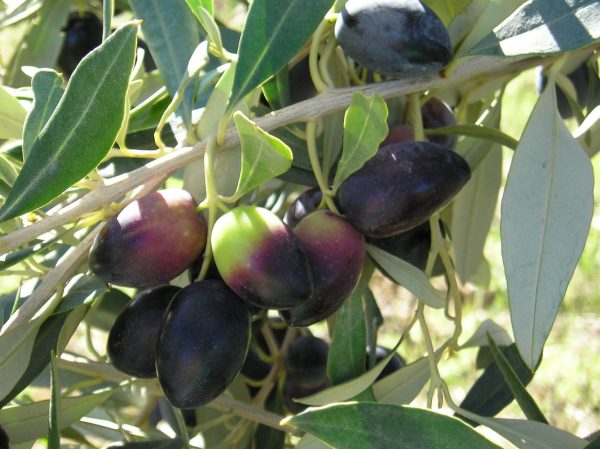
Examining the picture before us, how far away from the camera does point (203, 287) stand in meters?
0.63

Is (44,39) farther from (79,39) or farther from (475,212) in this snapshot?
(475,212)

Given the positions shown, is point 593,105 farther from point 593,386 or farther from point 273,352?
point 593,386

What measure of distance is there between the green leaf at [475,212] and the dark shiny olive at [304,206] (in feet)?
1.02

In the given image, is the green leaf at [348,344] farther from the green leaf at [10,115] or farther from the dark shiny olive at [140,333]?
the green leaf at [10,115]

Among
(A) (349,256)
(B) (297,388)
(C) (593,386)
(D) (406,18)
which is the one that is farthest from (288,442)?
(C) (593,386)

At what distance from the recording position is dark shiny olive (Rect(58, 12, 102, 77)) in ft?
3.83

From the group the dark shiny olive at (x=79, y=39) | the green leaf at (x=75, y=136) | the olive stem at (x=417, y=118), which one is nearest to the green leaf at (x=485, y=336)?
the olive stem at (x=417, y=118)

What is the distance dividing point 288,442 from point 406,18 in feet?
2.05

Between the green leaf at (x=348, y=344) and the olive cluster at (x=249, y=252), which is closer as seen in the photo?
the olive cluster at (x=249, y=252)

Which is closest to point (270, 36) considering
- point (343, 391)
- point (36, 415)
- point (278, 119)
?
point (278, 119)

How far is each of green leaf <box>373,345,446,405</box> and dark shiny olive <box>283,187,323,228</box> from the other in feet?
0.56

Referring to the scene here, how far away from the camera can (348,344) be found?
749 millimetres

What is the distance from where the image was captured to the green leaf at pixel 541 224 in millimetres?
637

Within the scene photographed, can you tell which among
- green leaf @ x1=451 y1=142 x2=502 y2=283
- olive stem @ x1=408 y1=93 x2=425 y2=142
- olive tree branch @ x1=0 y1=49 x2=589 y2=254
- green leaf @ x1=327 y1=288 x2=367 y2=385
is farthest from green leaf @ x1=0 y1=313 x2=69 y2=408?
green leaf @ x1=451 y1=142 x2=502 y2=283
